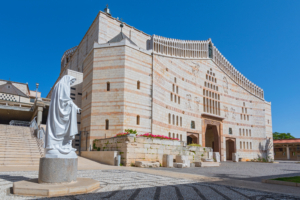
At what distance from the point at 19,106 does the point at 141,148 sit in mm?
22390

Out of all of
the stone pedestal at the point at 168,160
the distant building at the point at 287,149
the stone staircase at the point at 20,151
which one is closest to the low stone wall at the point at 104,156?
the stone pedestal at the point at 168,160

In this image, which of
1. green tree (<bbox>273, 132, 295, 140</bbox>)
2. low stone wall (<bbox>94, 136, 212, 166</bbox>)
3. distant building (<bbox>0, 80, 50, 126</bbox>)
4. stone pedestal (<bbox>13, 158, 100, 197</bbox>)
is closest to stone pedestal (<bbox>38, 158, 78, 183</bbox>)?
stone pedestal (<bbox>13, 158, 100, 197</bbox>)

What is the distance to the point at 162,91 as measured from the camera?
2536 cm

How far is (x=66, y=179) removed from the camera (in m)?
6.42

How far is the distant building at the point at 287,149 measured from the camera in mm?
47806

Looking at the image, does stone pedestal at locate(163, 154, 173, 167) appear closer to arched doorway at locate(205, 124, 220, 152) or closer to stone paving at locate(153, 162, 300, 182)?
stone paving at locate(153, 162, 300, 182)

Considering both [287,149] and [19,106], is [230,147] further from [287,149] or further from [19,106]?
[19,106]

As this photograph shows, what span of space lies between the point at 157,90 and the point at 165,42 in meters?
6.78

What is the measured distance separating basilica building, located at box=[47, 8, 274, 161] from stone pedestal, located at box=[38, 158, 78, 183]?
14.3 meters

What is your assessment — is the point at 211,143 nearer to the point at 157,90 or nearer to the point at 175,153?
the point at 157,90

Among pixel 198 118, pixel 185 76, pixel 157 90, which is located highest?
pixel 185 76

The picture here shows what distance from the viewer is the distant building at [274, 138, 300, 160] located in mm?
47806

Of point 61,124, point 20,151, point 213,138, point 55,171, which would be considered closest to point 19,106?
point 20,151

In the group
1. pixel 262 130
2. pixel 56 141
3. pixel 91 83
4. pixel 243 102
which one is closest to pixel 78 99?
pixel 91 83
